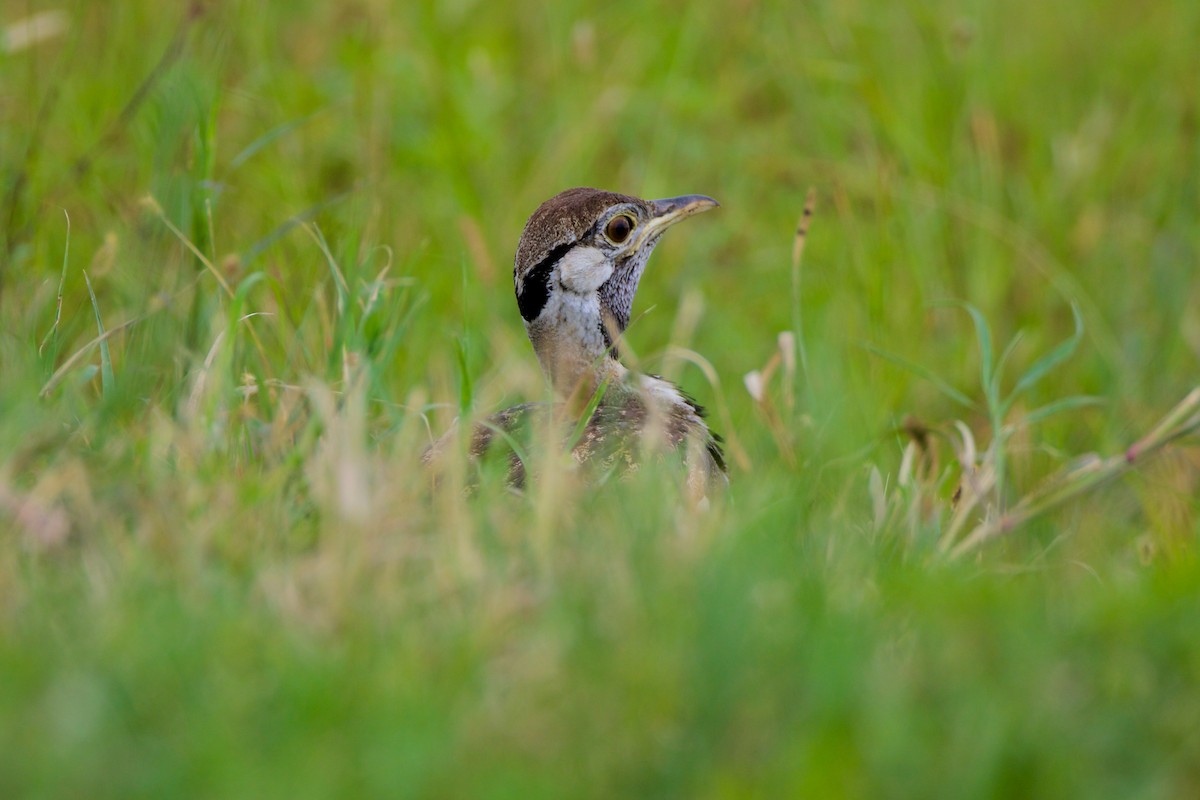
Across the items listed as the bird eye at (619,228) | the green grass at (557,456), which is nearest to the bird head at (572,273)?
the bird eye at (619,228)

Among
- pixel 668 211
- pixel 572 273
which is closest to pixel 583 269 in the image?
pixel 572 273

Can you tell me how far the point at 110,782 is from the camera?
1.78m

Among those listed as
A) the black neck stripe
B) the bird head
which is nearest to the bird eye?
the bird head

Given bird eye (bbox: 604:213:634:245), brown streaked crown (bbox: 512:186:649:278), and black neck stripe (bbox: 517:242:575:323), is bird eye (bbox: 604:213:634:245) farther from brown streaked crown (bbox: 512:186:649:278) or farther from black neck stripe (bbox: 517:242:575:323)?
black neck stripe (bbox: 517:242:575:323)

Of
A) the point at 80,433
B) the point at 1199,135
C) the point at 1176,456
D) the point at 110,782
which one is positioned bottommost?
the point at 110,782

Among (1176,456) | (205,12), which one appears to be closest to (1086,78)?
(1176,456)

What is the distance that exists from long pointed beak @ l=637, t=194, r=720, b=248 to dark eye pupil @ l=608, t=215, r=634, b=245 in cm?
6

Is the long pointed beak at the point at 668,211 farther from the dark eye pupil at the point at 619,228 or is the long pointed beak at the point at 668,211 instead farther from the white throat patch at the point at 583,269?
the white throat patch at the point at 583,269

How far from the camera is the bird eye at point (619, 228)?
450 cm

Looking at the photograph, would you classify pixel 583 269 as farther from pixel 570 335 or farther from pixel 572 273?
pixel 570 335

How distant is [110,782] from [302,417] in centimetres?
166

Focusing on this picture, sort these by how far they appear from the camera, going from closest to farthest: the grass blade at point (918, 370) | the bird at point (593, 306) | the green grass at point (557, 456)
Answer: the green grass at point (557, 456) < the bird at point (593, 306) < the grass blade at point (918, 370)

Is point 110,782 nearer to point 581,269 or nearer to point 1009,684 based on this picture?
point 1009,684

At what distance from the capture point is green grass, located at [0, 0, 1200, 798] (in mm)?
1960
